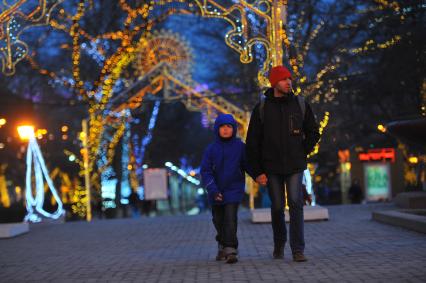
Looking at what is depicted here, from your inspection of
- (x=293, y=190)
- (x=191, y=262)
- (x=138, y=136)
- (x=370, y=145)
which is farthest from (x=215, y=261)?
(x=370, y=145)

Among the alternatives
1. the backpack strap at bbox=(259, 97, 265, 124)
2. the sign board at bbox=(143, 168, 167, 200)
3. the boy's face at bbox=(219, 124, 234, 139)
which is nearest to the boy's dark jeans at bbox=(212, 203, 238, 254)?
the boy's face at bbox=(219, 124, 234, 139)

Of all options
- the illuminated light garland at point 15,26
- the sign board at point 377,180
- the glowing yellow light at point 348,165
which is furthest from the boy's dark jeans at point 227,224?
the glowing yellow light at point 348,165

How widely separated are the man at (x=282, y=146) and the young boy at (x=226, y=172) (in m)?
0.35

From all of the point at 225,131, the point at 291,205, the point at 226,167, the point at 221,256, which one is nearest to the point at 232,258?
the point at 221,256

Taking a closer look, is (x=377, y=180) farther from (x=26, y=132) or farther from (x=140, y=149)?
(x=26, y=132)

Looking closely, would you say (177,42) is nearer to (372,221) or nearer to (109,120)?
(109,120)

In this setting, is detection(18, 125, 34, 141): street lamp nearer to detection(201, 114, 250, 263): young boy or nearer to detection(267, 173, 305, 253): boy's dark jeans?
detection(201, 114, 250, 263): young boy

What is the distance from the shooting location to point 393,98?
3353 centimetres

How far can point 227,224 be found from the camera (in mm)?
10141

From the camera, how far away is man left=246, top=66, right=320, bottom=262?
9.64 m

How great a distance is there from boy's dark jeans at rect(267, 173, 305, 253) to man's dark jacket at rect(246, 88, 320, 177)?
0.35ft

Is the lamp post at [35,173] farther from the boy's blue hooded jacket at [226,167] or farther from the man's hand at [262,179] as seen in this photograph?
the man's hand at [262,179]

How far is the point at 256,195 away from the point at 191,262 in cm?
2679

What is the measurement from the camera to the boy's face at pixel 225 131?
10.1 metres
